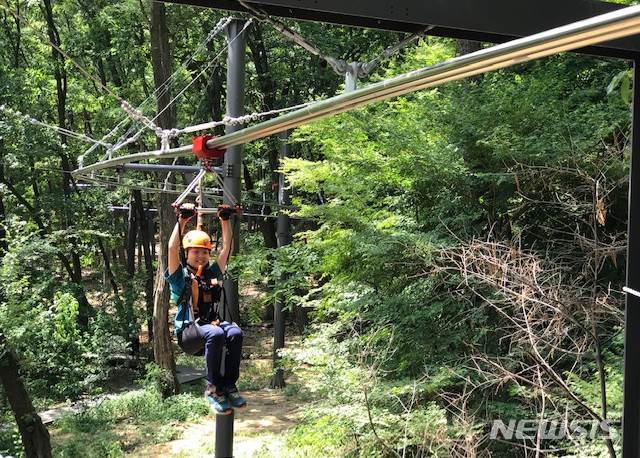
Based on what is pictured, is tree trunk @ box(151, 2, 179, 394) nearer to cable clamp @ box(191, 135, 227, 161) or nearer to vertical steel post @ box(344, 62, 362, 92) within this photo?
cable clamp @ box(191, 135, 227, 161)

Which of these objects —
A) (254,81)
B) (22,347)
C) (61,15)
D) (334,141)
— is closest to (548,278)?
(334,141)

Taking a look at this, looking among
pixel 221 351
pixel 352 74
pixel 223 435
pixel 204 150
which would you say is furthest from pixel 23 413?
pixel 352 74

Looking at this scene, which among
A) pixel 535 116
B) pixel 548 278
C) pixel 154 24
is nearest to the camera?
pixel 548 278

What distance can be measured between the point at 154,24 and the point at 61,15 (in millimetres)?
9009

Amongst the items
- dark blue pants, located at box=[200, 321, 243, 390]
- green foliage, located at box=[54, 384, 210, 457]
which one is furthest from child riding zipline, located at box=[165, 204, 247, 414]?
green foliage, located at box=[54, 384, 210, 457]

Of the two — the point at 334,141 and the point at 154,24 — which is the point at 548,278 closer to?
the point at 334,141

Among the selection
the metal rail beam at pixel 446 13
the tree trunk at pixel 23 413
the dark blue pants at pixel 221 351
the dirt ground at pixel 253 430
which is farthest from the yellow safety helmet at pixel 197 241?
the tree trunk at pixel 23 413

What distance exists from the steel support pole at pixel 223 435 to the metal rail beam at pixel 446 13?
380 centimetres

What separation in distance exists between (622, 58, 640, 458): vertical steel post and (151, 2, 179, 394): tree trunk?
32.4ft

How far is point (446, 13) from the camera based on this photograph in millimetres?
2578

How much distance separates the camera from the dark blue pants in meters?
3.67

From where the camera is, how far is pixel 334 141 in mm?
8195

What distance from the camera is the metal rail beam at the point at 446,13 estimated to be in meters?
2.47

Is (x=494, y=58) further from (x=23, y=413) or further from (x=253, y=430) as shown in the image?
(x=253, y=430)
